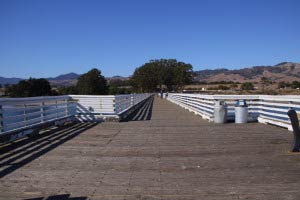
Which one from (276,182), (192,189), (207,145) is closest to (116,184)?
(192,189)

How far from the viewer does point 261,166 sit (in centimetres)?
758

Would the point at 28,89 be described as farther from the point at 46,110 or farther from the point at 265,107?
the point at 265,107

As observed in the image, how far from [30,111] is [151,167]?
7.28m

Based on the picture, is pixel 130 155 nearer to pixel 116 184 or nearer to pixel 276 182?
pixel 116 184

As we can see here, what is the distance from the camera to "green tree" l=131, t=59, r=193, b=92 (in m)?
93.1

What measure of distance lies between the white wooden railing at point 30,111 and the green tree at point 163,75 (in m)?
75.7

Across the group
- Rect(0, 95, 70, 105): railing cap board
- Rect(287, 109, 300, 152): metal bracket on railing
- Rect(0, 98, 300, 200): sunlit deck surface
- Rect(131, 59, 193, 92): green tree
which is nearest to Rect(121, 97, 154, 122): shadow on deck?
Rect(0, 95, 70, 105): railing cap board

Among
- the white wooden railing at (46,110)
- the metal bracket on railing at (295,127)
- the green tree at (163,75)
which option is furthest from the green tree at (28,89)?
the green tree at (163,75)

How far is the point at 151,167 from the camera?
25.2 feet

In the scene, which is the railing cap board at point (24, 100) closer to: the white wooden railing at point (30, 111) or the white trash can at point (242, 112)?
the white wooden railing at point (30, 111)

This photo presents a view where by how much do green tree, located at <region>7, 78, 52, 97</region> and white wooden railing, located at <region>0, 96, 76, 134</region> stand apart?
45.0ft

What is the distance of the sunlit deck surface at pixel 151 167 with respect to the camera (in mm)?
5902

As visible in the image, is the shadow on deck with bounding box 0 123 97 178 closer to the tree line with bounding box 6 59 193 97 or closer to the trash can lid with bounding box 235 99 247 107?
the trash can lid with bounding box 235 99 247 107

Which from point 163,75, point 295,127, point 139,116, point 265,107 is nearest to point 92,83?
point 163,75
